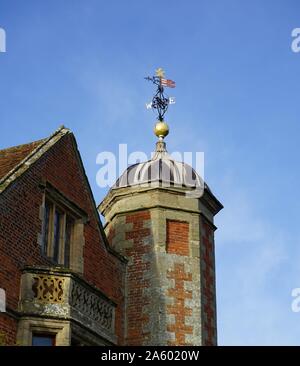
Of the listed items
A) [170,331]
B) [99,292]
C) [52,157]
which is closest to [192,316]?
[170,331]

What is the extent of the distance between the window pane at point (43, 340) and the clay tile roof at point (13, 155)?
2.78 metres

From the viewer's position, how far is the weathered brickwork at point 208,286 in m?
17.1

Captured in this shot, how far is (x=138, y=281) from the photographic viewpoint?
17.1 metres

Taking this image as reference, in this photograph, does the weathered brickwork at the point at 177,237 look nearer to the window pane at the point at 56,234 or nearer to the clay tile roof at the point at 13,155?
the window pane at the point at 56,234

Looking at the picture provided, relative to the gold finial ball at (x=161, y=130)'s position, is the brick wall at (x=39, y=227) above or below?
below

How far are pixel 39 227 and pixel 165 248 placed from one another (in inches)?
125

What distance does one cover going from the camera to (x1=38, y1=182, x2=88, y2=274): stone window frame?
15.3 meters

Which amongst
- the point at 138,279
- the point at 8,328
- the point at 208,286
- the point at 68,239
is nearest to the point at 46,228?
the point at 68,239

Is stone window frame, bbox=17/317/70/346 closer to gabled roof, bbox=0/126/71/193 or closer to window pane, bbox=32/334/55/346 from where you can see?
window pane, bbox=32/334/55/346

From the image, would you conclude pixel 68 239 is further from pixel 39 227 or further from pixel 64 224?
pixel 39 227

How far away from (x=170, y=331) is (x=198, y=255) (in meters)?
1.74

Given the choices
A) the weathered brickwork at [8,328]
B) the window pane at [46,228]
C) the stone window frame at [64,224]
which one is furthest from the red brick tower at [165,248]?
the weathered brickwork at [8,328]
